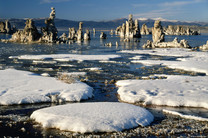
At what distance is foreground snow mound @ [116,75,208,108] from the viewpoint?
53.6ft

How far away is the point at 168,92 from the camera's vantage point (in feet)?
60.2

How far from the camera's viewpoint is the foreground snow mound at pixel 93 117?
1154 centimetres

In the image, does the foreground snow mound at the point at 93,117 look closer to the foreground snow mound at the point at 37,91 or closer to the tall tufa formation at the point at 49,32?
the foreground snow mound at the point at 37,91

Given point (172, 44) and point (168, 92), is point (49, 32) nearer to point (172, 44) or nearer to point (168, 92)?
point (172, 44)

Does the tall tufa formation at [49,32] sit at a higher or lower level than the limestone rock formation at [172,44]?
higher

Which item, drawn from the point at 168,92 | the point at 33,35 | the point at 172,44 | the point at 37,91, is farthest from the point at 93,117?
the point at 33,35

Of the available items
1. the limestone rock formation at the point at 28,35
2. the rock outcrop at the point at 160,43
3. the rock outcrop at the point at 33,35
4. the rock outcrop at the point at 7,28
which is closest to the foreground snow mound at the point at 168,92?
the rock outcrop at the point at 160,43

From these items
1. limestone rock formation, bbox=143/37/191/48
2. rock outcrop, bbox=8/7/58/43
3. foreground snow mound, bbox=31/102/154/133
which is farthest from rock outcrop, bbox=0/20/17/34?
foreground snow mound, bbox=31/102/154/133

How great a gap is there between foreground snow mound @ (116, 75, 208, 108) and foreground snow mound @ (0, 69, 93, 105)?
3.48 m

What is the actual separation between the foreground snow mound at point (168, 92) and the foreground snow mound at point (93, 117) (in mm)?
2944

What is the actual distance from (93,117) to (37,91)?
733cm

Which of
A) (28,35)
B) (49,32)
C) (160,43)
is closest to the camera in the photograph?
(160,43)

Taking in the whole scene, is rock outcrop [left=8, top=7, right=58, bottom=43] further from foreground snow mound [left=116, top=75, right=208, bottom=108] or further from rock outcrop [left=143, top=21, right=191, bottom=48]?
foreground snow mound [left=116, top=75, right=208, bottom=108]

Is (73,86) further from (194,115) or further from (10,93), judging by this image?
(194,115)
